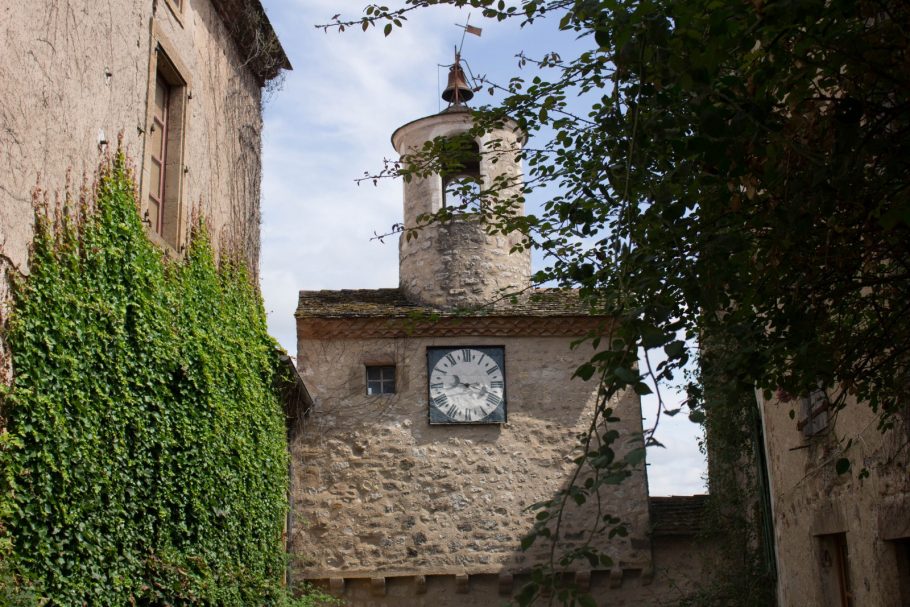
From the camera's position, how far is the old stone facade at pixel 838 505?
723 centimetres

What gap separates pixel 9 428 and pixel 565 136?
151 inches

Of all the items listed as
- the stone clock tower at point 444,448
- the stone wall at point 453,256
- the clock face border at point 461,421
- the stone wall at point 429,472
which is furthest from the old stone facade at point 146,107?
the stone wall at point 453,256

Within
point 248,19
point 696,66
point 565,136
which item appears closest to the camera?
point 696,66

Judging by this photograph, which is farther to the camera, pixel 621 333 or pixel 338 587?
pixel 338 587

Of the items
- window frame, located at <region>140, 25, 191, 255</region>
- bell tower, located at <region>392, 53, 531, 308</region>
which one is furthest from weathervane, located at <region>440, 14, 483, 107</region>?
window frame, located at <region>140, 25, 191, 255</region>

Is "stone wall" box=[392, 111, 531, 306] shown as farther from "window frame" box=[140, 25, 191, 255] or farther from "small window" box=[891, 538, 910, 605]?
"small window" box=[891, 538, 910, 605]

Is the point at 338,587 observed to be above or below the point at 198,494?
below

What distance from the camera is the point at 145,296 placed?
311 inches

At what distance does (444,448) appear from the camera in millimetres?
14672

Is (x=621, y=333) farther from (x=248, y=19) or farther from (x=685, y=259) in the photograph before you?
(x=248, y=19)

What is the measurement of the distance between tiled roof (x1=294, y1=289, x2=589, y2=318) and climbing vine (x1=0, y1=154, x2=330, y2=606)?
13.7 ft

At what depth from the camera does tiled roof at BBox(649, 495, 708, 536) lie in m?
14.5

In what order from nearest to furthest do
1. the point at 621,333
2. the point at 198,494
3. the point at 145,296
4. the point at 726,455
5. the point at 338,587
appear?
the point at 621,333, the point at 145,296, the point at 198,494, the point at 726,455, the point at 338,587

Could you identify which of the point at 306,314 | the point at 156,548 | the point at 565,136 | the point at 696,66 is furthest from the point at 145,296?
the point at 306,314
